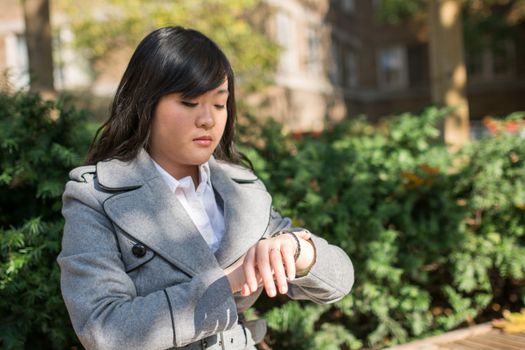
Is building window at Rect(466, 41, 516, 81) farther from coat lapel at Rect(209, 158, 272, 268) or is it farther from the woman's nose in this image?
the woman's nose

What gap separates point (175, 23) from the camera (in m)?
10.6

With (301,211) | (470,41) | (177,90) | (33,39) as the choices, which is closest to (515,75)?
(470,41)

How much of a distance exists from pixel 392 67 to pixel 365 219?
28.2 meters

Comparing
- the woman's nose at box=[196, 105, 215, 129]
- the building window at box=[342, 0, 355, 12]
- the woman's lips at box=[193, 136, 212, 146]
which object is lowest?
the woman's lips at box=[193, 136, 212, 146]

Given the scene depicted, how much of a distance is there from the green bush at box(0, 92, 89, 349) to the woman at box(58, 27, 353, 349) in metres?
0.93

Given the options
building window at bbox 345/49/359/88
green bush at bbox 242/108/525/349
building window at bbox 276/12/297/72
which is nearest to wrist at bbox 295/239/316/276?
green bush at bbox 242/108/525/349

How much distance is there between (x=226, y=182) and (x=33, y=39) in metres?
5.48

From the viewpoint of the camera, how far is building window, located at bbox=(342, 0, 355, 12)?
28828 mm

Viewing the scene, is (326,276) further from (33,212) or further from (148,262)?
(33,212)

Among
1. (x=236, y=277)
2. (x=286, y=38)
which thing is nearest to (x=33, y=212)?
(x=236, y=277)

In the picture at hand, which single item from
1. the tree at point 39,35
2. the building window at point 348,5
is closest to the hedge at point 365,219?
the tree at point 39,35

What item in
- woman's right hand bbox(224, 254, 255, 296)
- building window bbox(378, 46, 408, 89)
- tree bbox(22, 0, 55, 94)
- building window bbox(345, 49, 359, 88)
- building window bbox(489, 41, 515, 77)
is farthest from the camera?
building window bbox(378, 46, 408, 89)

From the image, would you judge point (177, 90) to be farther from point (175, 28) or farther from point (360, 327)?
point (360, 327)

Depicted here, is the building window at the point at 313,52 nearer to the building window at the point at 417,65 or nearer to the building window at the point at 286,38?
the building window at the point at 286,38
